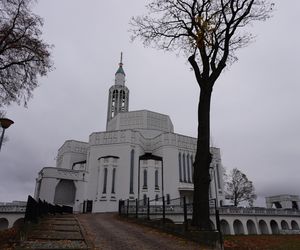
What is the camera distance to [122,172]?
46781 mm

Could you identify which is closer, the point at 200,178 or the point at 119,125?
the point at 200,178

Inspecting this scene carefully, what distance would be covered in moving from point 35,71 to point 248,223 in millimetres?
39725

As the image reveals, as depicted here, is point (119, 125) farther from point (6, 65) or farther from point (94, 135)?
point (6, 65)

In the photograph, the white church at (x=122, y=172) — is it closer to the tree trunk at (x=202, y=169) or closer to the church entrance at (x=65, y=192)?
the church entrance at (x=65, y=192)

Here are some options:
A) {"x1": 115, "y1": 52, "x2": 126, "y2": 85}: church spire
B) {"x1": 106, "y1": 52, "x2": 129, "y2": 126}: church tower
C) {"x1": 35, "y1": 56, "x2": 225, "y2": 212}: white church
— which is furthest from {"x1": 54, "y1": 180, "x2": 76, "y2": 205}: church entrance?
{"x1": 115, "y1": 52, "x2": 126, "y2": 85}: church spire

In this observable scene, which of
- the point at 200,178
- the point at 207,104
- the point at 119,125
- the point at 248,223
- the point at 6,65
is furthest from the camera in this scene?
the point at 119,125

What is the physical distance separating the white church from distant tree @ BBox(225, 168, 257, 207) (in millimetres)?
7800

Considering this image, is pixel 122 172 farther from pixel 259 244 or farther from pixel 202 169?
pixel 202 169

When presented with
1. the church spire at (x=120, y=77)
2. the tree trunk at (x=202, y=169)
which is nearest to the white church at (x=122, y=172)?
the church spire at (x=120, y=77)

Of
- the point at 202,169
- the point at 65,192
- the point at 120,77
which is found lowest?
the point at 202,169

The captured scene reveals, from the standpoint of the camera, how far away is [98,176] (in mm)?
46062

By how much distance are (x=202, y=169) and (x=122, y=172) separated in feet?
124

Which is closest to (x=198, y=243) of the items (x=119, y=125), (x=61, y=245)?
(x=61, y=245)

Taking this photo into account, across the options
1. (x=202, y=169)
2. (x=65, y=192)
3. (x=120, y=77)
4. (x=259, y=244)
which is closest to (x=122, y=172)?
(x=65, y=192)
